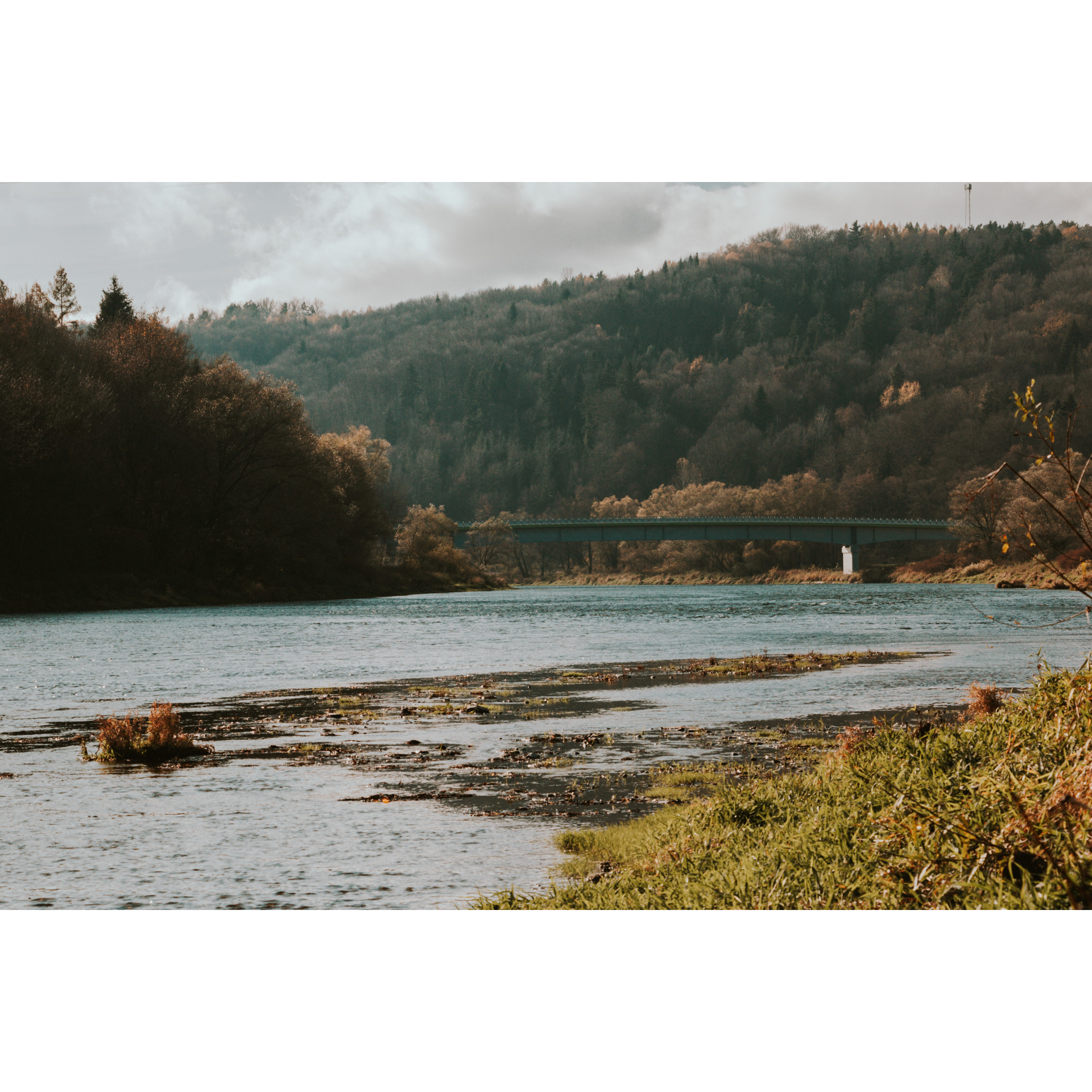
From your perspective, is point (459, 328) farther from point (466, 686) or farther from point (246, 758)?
point (246, 758)

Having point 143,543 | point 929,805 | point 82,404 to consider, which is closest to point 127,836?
point 929,805

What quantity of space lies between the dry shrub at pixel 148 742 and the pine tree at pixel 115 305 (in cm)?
6082

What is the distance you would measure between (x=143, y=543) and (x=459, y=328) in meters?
58.5

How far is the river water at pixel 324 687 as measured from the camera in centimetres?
906

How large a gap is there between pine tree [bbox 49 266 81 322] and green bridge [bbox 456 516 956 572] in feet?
186

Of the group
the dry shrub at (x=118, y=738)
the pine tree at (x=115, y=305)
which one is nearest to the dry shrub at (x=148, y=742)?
the dry shrub at (x=118, y=738)

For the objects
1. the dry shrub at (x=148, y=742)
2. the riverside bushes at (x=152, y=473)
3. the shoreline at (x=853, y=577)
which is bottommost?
the shoreline at (x=853, y=577)

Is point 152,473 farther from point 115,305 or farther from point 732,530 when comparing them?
point 732,530

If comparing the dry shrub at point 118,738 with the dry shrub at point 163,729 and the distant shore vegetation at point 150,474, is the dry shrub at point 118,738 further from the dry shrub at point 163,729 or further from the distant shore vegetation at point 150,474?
the distant shore vegetation at point 150,474

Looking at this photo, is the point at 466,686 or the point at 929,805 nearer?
the point at 929,805

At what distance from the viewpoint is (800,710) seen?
63.2 ft

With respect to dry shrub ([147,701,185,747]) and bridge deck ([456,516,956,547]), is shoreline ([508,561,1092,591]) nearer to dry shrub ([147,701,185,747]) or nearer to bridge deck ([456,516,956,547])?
bridge deck ([456,516,956,547])

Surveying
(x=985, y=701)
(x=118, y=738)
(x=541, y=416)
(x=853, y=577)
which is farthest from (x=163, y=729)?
(x=541, y=416)

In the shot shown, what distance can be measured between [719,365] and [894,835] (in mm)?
179029
